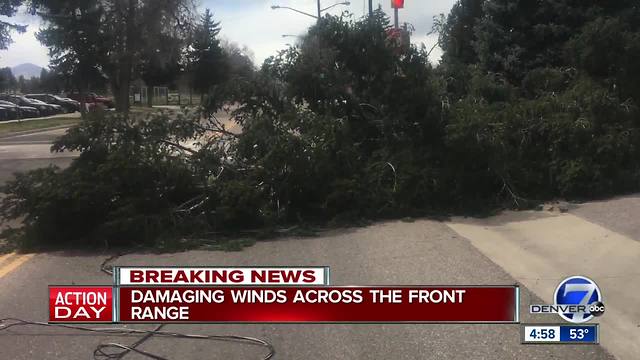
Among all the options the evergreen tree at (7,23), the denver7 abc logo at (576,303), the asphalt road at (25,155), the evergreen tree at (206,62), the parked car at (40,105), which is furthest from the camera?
the evergreen tree at (206,62)

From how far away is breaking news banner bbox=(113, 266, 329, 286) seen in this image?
217 inches

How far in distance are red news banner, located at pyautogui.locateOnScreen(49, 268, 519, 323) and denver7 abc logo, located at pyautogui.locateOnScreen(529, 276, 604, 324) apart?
32cm

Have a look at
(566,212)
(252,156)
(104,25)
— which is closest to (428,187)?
(566,212)

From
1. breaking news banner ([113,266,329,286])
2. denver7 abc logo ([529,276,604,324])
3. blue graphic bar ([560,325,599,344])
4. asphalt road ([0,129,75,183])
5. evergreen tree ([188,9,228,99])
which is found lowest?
blue graphic bar ([560,325,599,344])

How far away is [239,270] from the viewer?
5.77 metres

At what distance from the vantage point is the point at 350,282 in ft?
20.4

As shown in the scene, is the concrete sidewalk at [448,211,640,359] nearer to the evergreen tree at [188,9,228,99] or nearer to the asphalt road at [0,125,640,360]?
the asphalt road at [0,125,640,360]

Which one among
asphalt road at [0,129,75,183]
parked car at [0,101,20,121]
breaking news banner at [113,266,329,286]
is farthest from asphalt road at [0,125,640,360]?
parked car at [0,101,20,121]

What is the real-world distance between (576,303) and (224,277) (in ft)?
9.58

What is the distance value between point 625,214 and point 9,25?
39.1 m

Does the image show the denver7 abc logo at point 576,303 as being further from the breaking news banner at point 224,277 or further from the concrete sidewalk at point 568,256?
the breaking news banner at point 224,277

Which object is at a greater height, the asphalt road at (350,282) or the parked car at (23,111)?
the parked car at (23,111)

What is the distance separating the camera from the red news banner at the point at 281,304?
520 centimetres

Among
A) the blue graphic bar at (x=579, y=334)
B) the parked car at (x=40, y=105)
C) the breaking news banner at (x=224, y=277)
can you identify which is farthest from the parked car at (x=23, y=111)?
the blue graphic bar at (x=579, y=334)
